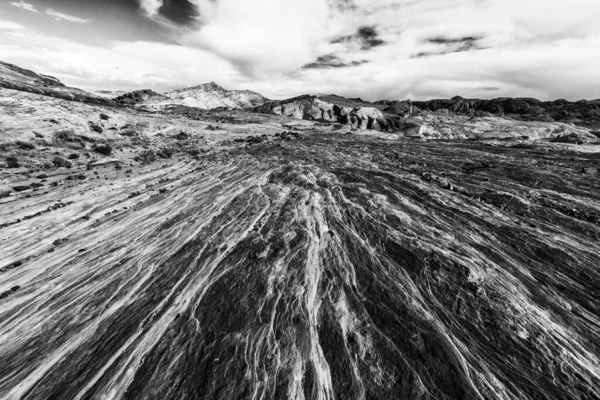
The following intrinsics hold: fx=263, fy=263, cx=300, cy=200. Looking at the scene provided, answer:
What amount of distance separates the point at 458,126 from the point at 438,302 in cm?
16924

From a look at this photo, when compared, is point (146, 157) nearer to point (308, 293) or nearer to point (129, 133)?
point (129, 133)

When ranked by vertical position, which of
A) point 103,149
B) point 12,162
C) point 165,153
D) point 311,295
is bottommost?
point 311,295

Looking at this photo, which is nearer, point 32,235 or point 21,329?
point 21,329

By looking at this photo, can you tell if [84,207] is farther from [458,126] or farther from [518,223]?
[458,126]

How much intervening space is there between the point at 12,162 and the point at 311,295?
51283 mm

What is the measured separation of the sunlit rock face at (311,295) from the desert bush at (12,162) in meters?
16.6

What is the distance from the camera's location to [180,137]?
236 ft

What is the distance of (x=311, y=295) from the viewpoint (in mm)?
15562

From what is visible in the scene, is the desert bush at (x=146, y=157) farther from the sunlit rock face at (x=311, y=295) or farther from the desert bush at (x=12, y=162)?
the sunlit rock face at (x=311, y=295)

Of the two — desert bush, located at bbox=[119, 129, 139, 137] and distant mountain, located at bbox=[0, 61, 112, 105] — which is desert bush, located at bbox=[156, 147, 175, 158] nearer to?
desert bush, located at bbox=[119, 129, 139, 137]

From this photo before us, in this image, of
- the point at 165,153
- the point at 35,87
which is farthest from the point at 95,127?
the point at 35,87

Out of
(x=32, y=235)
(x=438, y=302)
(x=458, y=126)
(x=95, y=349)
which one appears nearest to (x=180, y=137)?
(x=32, y=235)

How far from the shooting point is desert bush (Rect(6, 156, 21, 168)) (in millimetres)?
39062

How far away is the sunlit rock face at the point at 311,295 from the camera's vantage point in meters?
11.2
